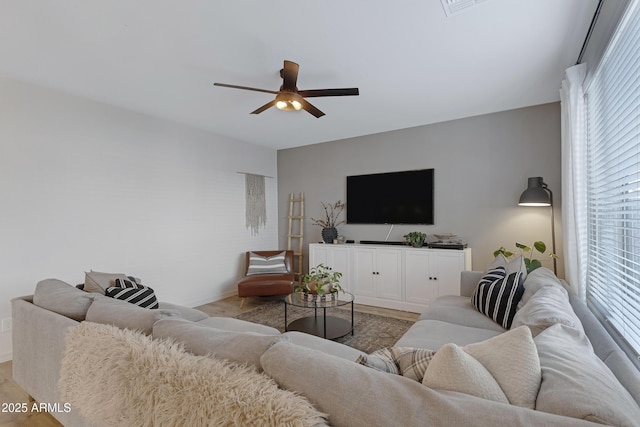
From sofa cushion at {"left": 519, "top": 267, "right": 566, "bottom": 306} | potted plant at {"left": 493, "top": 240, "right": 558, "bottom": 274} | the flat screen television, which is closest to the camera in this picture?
sofa cushion at {"left": 519, "top": 267, "right": 566, "bottom": 306}

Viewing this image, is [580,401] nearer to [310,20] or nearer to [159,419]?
[159,419]

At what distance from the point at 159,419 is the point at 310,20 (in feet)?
7.26

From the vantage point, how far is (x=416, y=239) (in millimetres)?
4039

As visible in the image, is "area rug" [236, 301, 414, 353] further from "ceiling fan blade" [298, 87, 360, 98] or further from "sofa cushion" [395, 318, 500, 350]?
"ceiling fan blade" [298, 87, 360, 98]

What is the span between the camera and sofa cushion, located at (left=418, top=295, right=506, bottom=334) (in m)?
2.18

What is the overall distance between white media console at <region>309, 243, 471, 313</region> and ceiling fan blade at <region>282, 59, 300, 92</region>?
2544 mm

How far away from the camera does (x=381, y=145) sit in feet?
15.1

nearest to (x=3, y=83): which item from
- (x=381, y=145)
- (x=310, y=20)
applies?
(x=310, y=20)

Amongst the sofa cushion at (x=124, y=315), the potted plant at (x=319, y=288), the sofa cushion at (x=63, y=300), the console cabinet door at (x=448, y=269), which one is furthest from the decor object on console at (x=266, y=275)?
the sofa cushion at (x=124, y=315)

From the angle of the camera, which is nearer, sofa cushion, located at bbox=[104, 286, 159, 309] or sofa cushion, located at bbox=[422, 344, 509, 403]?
sofa cushion, located at bbox=[422, 344, 509, 403]

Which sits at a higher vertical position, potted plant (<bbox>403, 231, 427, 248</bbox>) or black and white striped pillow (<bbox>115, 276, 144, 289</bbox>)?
potted plant (<bbox>403, 231, 427, 248</bbox>)

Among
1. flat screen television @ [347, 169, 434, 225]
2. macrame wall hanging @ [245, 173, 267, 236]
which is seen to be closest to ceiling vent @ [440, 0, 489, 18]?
flat screen television @ [347, 169, 434, 225]

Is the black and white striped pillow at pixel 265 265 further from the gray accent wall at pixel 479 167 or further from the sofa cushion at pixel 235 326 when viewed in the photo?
the sofa cushion at pixel 235 326

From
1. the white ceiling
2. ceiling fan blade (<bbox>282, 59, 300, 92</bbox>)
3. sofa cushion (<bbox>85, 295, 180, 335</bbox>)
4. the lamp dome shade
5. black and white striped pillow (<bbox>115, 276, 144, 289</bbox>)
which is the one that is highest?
the white ceiling
